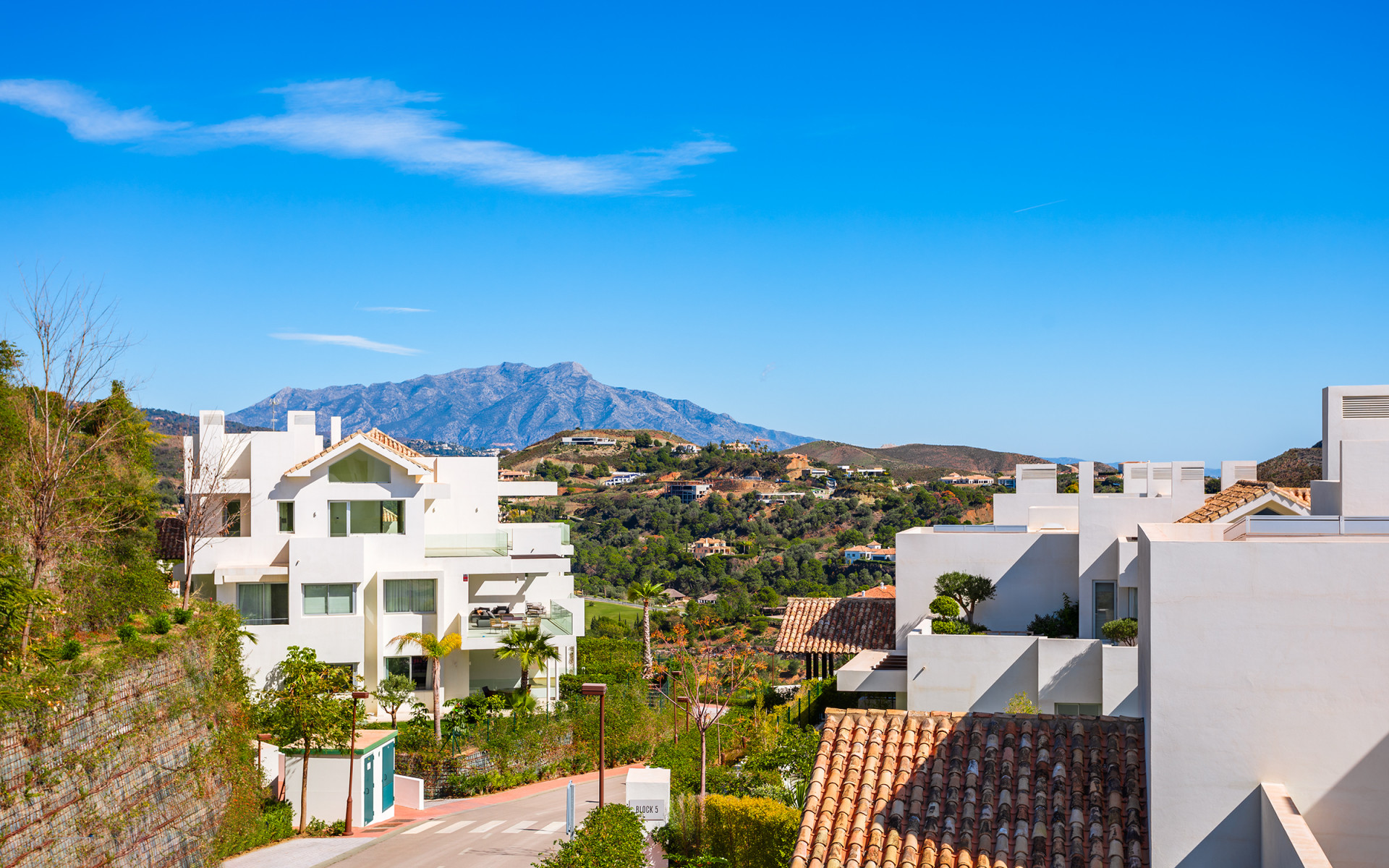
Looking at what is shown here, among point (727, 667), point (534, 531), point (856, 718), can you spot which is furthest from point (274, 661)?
point (856, 718)

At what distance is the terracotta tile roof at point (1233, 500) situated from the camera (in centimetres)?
2255

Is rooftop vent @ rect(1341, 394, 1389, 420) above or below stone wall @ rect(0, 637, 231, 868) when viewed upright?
above

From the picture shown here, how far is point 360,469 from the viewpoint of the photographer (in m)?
35.4

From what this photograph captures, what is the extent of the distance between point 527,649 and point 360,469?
867cm

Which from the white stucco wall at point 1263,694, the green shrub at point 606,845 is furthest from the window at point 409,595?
the white stucco wall at point 1263,694

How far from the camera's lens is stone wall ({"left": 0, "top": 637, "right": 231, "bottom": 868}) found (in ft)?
55.2

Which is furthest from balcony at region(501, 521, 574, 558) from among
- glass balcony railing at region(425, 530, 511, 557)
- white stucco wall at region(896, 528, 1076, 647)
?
white stucco wall at region(896, 528, 1076, 647)

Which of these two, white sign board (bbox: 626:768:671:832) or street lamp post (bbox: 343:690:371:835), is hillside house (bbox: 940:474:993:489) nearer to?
street lamp post (bbox: 343:690:371:835)

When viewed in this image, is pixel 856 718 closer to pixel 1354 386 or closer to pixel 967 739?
pixel 967 739

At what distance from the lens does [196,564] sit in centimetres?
3325

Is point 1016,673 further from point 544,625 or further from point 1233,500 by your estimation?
point 544,625

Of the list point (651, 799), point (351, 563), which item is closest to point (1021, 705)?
point (651, 799)

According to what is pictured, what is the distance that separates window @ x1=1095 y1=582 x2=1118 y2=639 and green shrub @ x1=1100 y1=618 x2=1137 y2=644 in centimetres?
243

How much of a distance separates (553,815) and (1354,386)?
21541 mm
